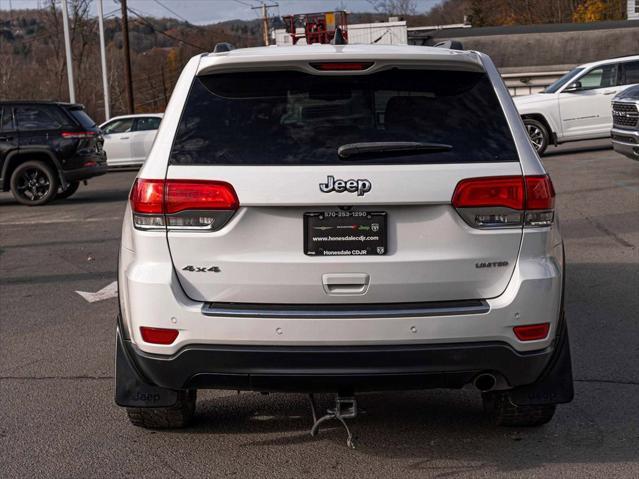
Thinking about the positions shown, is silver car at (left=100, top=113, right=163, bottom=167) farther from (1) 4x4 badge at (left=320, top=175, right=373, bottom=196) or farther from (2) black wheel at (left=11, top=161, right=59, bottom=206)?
(1) 4x4 badge at (left=320, top=175, right=373, bottom=196)

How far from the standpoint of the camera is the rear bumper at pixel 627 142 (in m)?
14.5

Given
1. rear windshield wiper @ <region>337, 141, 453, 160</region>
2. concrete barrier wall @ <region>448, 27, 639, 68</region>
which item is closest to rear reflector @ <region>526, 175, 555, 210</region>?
rear windshield wiper @ <region>337, 141, 453, 160</region>

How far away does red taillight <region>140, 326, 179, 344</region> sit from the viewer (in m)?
4.08

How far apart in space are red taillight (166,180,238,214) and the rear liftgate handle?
1.63ft

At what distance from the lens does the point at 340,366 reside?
398 centimetres

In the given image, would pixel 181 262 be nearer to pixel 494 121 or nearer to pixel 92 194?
pixel 494 121

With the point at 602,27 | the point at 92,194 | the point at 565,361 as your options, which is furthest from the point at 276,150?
the point at 602,27

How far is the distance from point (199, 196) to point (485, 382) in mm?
1483

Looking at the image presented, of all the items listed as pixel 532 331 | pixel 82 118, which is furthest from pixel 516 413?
pixel 82 118

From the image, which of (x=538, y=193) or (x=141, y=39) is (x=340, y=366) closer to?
(x=538, y=193)

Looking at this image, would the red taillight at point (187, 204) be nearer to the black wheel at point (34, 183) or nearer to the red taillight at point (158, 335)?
the red taillight at point (158, 335)

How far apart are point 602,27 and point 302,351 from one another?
2047 inches

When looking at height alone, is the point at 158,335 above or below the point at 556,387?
above

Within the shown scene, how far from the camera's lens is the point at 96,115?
195 feet
